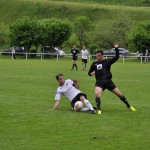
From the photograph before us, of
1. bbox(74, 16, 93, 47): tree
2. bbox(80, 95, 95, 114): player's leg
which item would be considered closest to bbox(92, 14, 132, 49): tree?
bbox(74, 16, 93, 47): tree

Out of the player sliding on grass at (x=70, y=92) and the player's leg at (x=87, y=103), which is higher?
the player sliding on grass at (x=70, y=92)

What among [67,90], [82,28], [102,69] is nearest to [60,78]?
[67,90]

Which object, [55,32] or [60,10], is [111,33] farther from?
[60,10]

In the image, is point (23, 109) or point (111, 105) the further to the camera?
point (111, 105)

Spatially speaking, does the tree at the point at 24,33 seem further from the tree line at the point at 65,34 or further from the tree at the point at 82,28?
the tree at the point at 82,28

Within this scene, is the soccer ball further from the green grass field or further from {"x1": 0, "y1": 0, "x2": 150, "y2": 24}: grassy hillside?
{"x1": 0, "y1": 0, "x2": 150, "y2": 24}: grassy hillside

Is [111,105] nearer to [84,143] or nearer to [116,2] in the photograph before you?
[84,143]

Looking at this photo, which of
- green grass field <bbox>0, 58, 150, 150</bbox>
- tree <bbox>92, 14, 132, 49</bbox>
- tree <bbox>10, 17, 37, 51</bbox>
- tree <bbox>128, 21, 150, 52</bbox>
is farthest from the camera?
tree <bbox>92, 14, 132, 49</bbox>

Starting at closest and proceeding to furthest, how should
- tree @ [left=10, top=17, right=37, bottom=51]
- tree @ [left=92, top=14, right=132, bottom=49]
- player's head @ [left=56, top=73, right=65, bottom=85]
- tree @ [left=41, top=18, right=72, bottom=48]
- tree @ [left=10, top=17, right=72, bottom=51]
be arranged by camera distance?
player's head @ [left=56, top=73, right=65, bottom=85], tree @ [left=10, top=17, right=37, bottom=51], tree @ [left=10, top=17, right=72, bottom=51], tree @ [left=41, top=18, right=72, bottom=48], tree @ [left=92, top=14, right=132, bottom=49]

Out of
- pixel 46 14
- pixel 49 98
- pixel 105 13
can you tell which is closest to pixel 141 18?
pixel 105 13

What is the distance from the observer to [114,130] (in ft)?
36.0

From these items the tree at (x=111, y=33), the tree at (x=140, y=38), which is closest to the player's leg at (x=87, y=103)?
the tree at (x=140, y=38)

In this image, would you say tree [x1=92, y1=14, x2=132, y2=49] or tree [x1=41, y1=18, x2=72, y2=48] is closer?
tree [x1=41, y1=18, x2=72, y2=48]

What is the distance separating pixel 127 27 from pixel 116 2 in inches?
1961
